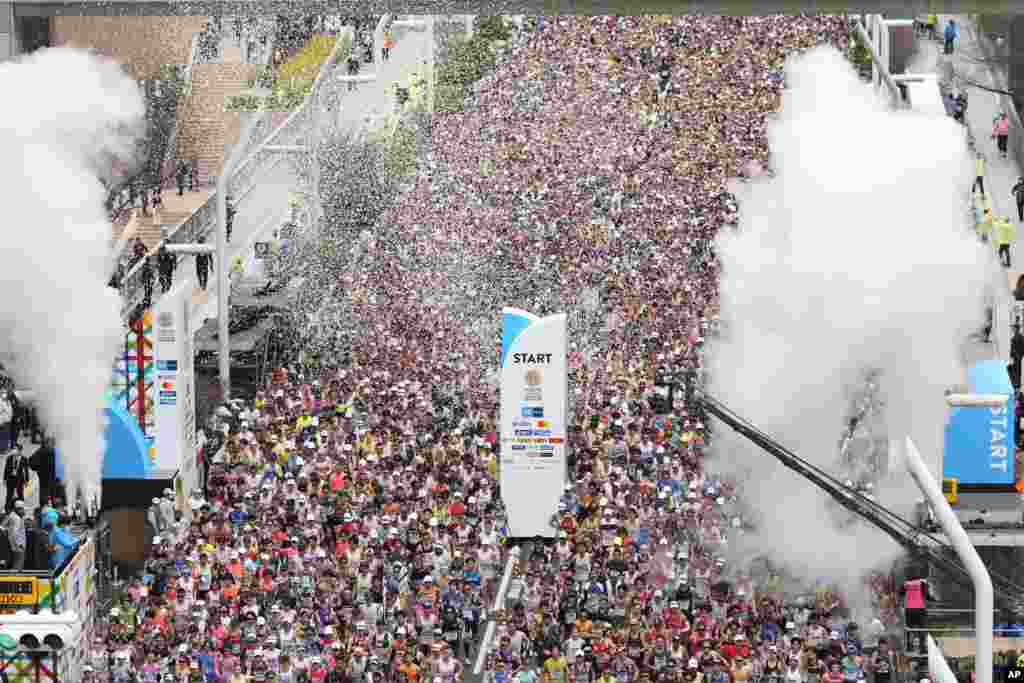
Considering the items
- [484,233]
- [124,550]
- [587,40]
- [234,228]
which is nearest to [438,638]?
[124,550]

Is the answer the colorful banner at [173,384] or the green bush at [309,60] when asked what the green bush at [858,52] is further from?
the colorful banner at [173,384]

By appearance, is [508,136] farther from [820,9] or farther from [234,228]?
[820,9]

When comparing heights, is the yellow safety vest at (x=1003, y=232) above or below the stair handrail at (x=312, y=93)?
below

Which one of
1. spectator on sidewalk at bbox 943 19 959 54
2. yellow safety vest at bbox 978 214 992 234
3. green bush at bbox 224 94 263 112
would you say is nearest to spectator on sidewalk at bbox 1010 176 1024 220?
yellow safety vest at bbox 978 214 992 234

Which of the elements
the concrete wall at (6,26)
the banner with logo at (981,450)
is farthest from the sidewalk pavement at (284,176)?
the banner with logo at (981,450)

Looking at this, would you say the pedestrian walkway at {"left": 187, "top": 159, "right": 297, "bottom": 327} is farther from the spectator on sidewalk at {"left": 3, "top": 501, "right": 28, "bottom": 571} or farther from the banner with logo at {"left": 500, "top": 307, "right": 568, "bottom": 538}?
the spectator on sidewalk at {"left": 3, "top": 501, "right": 28, "bottom": 571}

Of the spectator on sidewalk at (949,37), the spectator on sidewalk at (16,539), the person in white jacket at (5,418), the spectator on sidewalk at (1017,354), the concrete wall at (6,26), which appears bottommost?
the spectator on sidewalk at (16,539)

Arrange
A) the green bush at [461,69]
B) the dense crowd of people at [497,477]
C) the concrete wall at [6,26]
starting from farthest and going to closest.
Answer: the green bush at [461,69] < the concrete wall at [6,26] < the dense crowd of people at [497,477]
